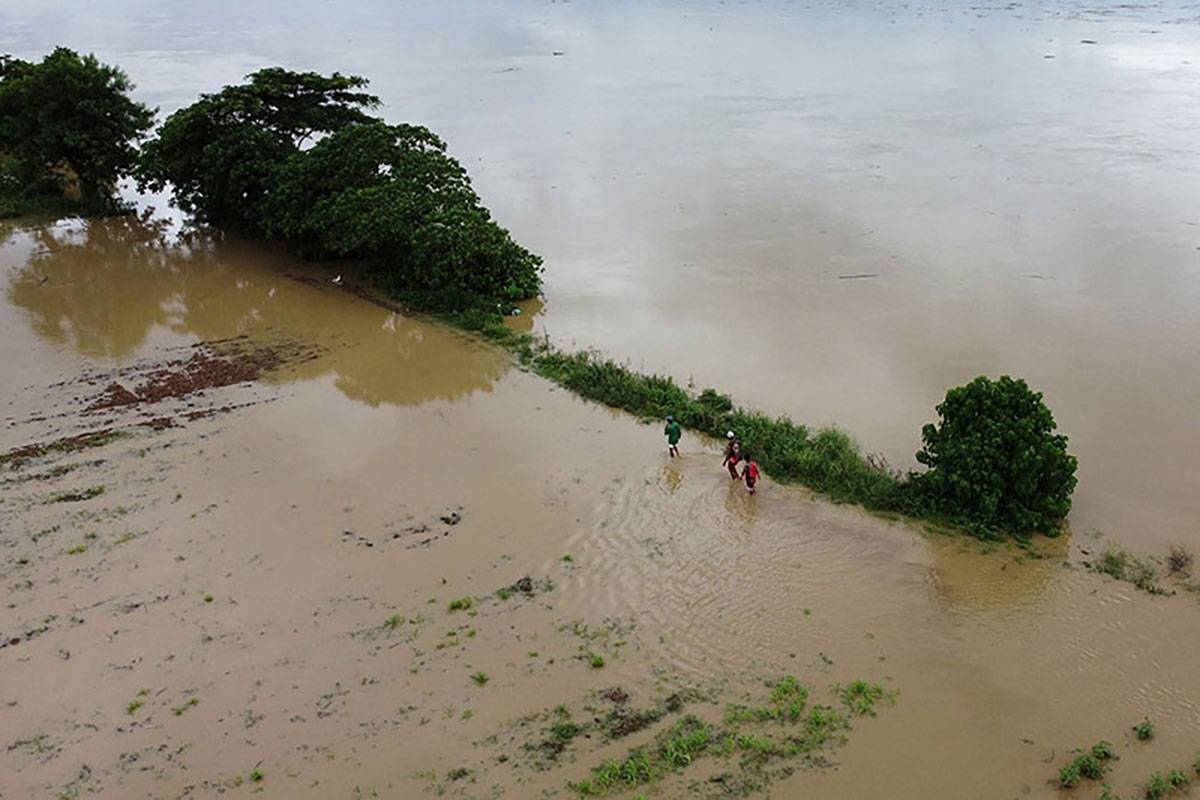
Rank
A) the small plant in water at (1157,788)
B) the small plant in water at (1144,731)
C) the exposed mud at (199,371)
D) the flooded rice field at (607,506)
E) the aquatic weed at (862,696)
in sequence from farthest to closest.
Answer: the exposed mud at (199,371), the aquatic weed at (862,696), the flooded rice field at (607,506), the small plant in water at (1144,731), the small plant in water at (1157,788)

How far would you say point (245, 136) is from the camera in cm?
2111

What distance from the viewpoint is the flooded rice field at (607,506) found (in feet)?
29.1

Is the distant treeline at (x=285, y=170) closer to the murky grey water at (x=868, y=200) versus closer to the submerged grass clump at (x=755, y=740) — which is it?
the murky grey water at (x=868, y=200)

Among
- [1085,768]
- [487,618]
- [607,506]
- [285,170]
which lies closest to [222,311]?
[285,170]

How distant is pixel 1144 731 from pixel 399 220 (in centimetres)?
1504

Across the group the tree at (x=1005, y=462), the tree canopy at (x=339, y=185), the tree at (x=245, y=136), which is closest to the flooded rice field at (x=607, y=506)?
the tree at (x=1005, y=462)

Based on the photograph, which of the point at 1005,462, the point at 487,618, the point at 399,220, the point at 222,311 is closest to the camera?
the point at 487,618

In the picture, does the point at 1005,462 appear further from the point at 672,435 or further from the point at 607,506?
the point at 607,506

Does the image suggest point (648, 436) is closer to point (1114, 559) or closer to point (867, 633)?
point (867, 633)

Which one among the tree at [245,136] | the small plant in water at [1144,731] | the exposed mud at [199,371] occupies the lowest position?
the small plant in water at [1144,731]

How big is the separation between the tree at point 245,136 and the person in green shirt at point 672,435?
12.1m

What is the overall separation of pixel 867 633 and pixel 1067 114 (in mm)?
27474

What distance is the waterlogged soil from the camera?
8.65m

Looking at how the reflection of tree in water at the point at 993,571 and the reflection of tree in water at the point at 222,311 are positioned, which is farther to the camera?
the reflection of tree in water at the point at 222,311
